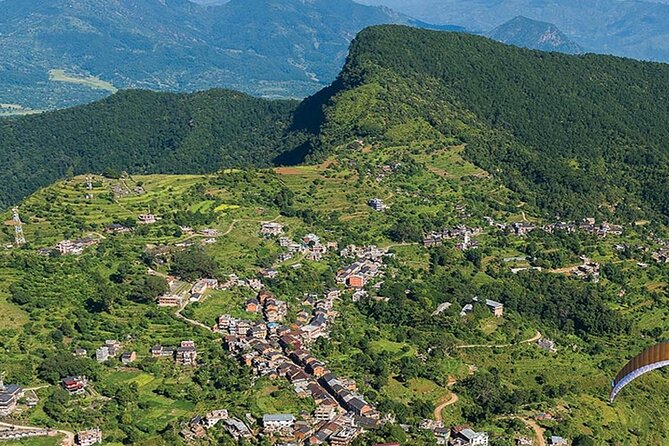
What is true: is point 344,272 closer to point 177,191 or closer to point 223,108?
point 177,191

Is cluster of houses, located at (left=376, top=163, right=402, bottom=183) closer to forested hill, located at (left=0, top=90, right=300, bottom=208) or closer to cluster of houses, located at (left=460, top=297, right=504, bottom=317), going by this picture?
cluster of houses, located at (left=460, top=297, right=504, bottom=317)

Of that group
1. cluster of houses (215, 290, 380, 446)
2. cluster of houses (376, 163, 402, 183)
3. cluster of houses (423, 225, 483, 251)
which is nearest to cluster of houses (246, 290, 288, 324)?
cluster of houses (215, 290, 380, 446)

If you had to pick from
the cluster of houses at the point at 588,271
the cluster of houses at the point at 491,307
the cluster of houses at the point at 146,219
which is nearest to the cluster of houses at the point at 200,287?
the cluster of houses at the point at 146,219

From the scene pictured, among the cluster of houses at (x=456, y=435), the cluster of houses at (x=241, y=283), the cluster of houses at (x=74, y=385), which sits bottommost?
the cluster of houses at (x=74, y=385)

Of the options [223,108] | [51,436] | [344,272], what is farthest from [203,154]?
[51,436]

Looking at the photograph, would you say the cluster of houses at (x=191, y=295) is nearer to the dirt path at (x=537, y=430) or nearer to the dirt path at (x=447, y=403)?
the dirt path at (x=447, y=403)

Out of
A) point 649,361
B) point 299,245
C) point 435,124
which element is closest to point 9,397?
point 299,245
